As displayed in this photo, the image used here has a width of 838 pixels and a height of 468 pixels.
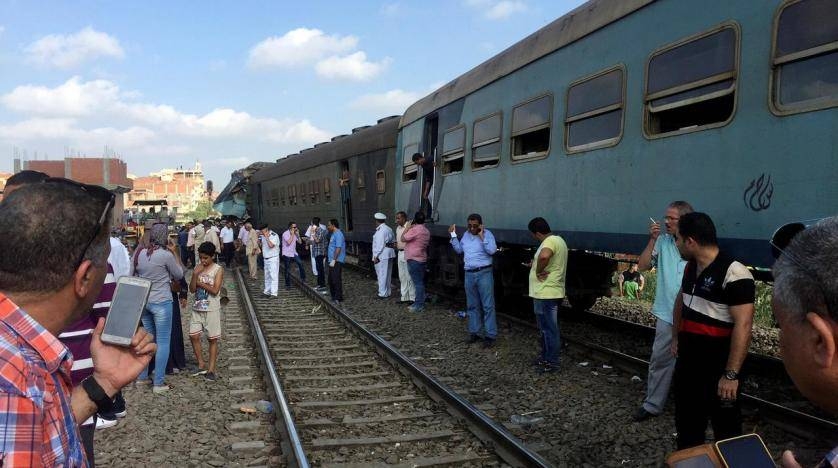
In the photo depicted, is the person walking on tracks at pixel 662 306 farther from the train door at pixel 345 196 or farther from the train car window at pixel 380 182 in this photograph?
the train door at pixel 345 196

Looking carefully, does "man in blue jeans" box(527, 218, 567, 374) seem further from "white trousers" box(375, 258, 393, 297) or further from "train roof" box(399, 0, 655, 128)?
"white trousers" box(375, 258, 393, 297)

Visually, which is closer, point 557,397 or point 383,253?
point 557,397

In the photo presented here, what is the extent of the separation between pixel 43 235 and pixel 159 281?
5055 mm

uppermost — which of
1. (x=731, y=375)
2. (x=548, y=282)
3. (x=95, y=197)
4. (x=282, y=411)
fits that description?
(x=95, y=197)

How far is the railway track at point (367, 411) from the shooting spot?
446 cm

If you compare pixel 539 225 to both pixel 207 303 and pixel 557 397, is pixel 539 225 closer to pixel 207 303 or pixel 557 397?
pixel 557 397

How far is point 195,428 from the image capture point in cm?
522

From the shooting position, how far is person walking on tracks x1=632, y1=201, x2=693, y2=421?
4.72m

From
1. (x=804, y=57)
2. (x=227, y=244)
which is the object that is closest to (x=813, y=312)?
(x=804, y=57)

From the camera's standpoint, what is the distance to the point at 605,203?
6.39 m

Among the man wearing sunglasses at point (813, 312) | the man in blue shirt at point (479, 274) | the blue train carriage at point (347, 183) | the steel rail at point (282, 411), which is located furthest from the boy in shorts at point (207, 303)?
the blue train carriage at point (347, 183)

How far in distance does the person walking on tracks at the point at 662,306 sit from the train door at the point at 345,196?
12.5 metres

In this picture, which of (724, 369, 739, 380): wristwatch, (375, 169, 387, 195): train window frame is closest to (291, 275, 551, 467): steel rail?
(724, 369, 739, 380): wristwatch

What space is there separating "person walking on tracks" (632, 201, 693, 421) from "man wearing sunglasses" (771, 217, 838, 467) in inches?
132
